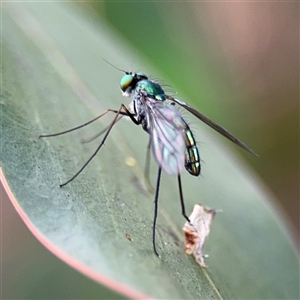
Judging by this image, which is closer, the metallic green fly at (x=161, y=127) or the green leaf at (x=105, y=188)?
the green leaf at (x=105, y=188)

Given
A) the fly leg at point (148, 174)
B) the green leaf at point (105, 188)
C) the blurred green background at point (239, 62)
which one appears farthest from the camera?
the blurred green background at point (239, 62)

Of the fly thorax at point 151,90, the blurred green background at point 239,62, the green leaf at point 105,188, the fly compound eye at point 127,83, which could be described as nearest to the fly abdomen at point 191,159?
the green leaf at point 105,188

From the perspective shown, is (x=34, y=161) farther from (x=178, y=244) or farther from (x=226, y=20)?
(x=226, y=20)

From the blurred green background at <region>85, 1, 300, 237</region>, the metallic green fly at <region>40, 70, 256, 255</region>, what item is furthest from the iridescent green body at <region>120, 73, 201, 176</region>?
the blurred green background at <region>85, 1, 300, 237</region>

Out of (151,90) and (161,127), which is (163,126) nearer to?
(161,127)

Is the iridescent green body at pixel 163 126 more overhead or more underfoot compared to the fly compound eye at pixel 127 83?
more underfoot

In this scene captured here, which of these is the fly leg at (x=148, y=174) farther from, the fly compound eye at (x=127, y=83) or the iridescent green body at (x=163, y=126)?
the fly compound eye at (x=127, y=83)
